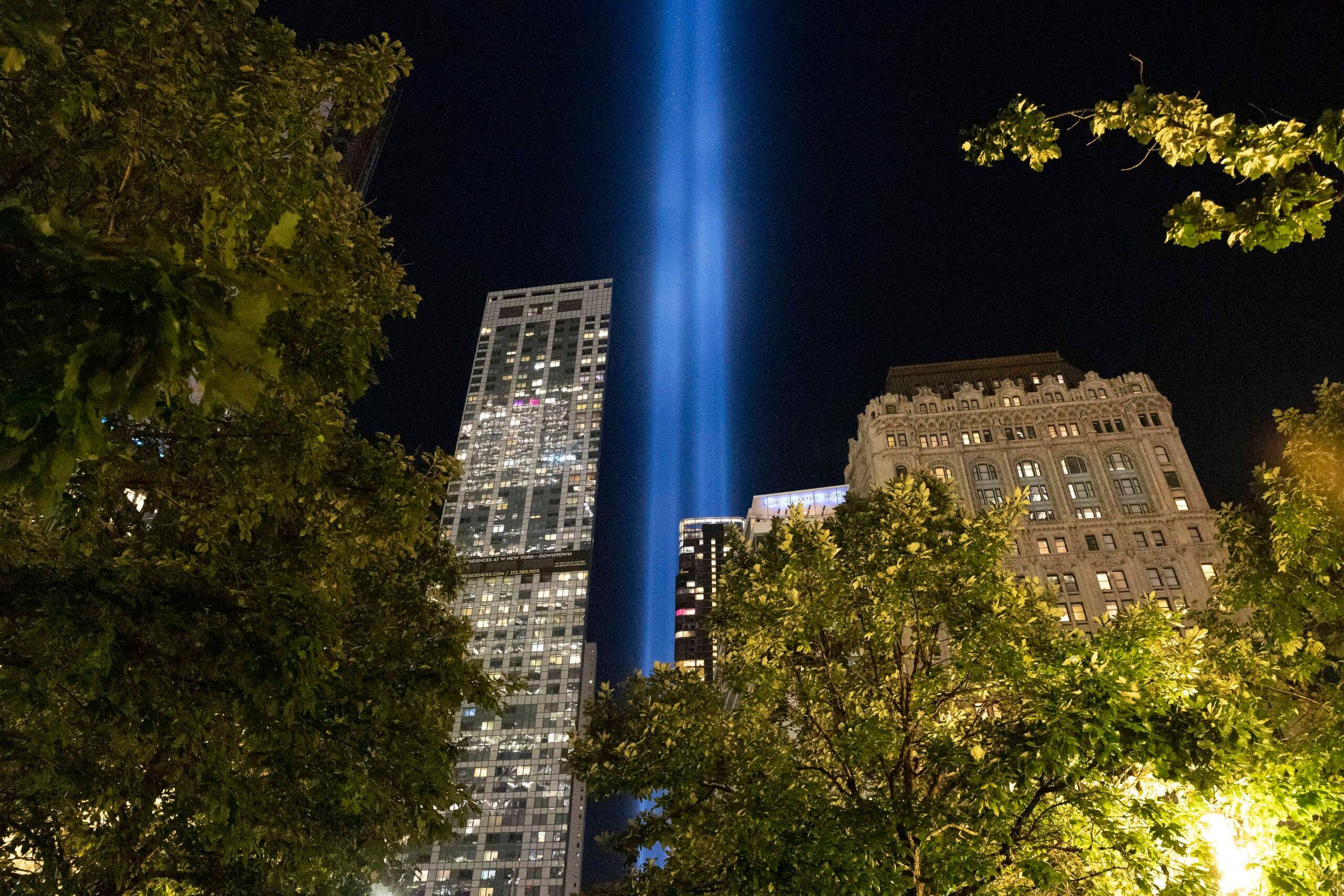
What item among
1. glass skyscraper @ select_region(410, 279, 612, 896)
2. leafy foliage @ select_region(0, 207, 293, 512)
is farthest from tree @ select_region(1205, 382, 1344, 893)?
glass skyscraper @ select_region(410, 279, 612, 896)

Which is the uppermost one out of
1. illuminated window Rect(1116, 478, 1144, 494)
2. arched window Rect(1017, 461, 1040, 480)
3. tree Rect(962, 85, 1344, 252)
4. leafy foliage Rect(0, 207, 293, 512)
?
arched window Rect(1017, 461, 1040, 480)

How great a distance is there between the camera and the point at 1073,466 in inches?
3273

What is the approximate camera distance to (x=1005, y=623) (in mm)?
12102

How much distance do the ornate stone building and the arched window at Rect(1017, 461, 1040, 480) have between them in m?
0.13

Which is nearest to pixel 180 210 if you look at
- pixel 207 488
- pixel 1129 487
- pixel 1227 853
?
pixel 207 488

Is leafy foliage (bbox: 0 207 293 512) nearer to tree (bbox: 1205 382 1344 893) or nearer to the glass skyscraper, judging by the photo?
tree (bbox: 1205 382 1344 893)

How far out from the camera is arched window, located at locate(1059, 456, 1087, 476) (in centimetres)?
8256

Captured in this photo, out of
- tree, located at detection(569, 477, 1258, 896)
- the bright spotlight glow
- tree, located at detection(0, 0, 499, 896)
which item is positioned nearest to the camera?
tree, located at detection(0, 0, 499, 896)

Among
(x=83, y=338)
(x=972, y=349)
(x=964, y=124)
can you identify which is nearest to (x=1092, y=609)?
(x=972, y=349)

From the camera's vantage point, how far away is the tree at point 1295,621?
9062 millimetres

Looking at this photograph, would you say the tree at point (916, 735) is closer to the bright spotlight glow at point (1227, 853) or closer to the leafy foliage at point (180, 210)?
the bright spotlight glow at point (1227, 853)

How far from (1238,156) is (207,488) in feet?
32.3

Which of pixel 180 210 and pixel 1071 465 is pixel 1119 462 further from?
pixel 180 210

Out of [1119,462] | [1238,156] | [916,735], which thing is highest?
[1119,462]
